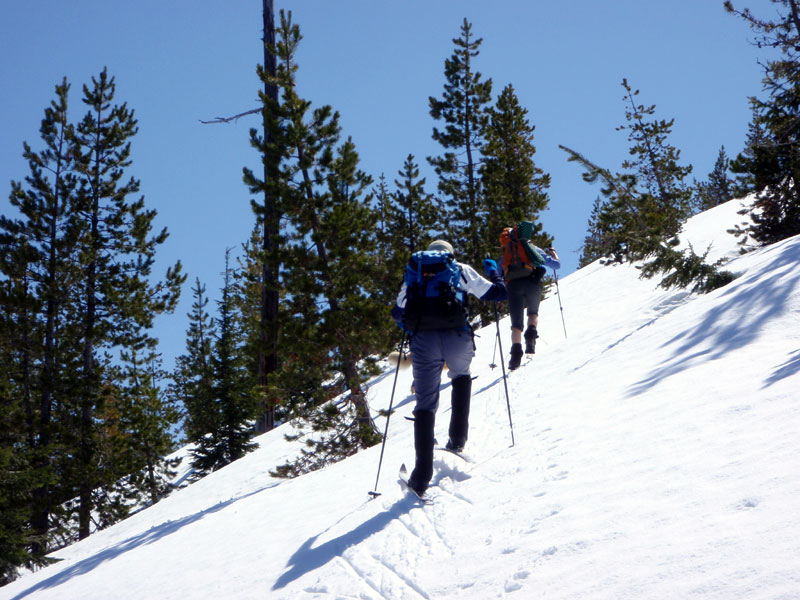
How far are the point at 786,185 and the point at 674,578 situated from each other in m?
16.6

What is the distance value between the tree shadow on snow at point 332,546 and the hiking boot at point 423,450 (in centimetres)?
16

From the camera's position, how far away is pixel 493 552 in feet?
13.3

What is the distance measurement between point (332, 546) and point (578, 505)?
1.95 m

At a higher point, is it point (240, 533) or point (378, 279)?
point (378, 279)

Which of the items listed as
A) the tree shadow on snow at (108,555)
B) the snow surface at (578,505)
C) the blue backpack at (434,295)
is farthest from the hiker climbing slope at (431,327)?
the tree shadow on snow at (108,555)

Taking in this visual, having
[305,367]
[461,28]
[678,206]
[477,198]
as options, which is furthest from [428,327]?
[678,206]

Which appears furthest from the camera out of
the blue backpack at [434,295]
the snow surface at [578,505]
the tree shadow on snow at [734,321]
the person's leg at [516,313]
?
the person's leg at [516,313]

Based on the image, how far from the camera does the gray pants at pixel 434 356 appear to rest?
5469 millimetres

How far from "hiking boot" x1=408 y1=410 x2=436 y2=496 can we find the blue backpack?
2.40ft

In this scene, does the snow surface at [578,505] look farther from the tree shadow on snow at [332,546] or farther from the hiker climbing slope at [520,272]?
the hiker climbing slope at [520,272]

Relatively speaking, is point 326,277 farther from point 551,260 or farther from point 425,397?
point 425,397

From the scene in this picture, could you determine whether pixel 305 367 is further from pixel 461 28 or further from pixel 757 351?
pixel 461 28

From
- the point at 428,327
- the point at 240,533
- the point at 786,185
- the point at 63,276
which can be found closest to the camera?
the point at 428,327

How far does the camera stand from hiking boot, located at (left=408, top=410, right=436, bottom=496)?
5.33m
